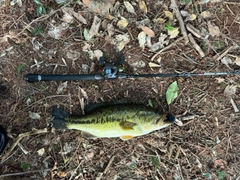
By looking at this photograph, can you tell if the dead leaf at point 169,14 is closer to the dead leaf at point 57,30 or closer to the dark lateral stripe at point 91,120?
the dead leaf at point 57,30

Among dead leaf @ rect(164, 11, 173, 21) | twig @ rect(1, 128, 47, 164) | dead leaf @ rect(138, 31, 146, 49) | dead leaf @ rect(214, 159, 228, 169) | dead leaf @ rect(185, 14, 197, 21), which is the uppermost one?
dead leaf @ rect(164, 11, 173, 21)

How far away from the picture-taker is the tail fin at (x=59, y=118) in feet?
12.8

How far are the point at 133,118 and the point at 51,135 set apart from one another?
1.16 metres

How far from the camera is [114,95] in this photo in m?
4.11

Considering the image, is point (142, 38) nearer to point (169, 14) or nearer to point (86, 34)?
point (169, 14)

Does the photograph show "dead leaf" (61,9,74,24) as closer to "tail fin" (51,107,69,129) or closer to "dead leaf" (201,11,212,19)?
"tail fin" (51,107,69,129)

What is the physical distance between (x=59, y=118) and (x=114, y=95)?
785 millimetres

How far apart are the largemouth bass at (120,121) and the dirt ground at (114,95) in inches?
10.7

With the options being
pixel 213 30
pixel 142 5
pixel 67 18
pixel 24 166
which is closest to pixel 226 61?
pixel 213 30

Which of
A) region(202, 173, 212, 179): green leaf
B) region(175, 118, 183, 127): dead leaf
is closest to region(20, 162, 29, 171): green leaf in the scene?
region(175, 118, 183, 127): dead leaf

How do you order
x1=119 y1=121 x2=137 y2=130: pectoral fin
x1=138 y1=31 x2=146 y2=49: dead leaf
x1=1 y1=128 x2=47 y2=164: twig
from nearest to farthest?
x1=119 y1=121 x2=137 y2=130: pectoral fin → x1=1 y1=128 x2=47 y2=164: twig → x1=138 y1=31 x2=146 y2=49: dead leaf

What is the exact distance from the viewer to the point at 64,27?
163 inches

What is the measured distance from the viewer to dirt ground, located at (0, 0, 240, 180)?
407 cm

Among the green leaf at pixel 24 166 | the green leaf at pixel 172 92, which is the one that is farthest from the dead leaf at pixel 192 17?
the green leaf at pixel 24 166
